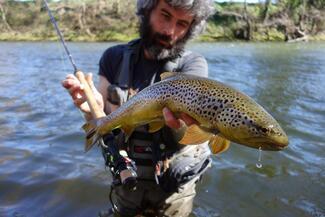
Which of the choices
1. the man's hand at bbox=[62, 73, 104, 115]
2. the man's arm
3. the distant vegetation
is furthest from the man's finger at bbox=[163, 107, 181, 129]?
the distant vegetation

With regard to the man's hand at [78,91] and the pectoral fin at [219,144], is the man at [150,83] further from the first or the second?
the pectoral fin at [219,144]

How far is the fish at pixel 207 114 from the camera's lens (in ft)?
7.82

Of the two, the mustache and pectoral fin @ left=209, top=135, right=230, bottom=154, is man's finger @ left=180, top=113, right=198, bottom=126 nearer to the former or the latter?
pectoral fin @ left=209, top=135, right=230, bottom=154

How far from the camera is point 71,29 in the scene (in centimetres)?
4959

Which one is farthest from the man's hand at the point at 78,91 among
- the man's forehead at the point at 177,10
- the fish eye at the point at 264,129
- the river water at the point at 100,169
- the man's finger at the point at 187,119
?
the river water at the point at 100,169

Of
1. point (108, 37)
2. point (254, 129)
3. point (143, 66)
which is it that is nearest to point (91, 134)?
point (143, 66)

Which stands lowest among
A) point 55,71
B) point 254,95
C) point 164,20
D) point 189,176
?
point 55,71

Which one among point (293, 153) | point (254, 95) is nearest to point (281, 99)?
point (254, 95)

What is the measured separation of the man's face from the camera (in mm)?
3621

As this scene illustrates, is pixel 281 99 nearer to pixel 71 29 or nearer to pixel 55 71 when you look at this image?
pixel 55 71

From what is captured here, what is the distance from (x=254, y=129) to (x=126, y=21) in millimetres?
50926

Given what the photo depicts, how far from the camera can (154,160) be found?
12.5 ft

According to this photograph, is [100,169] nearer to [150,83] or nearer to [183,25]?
[150,83]

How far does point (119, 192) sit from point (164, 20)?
5.71 ft
